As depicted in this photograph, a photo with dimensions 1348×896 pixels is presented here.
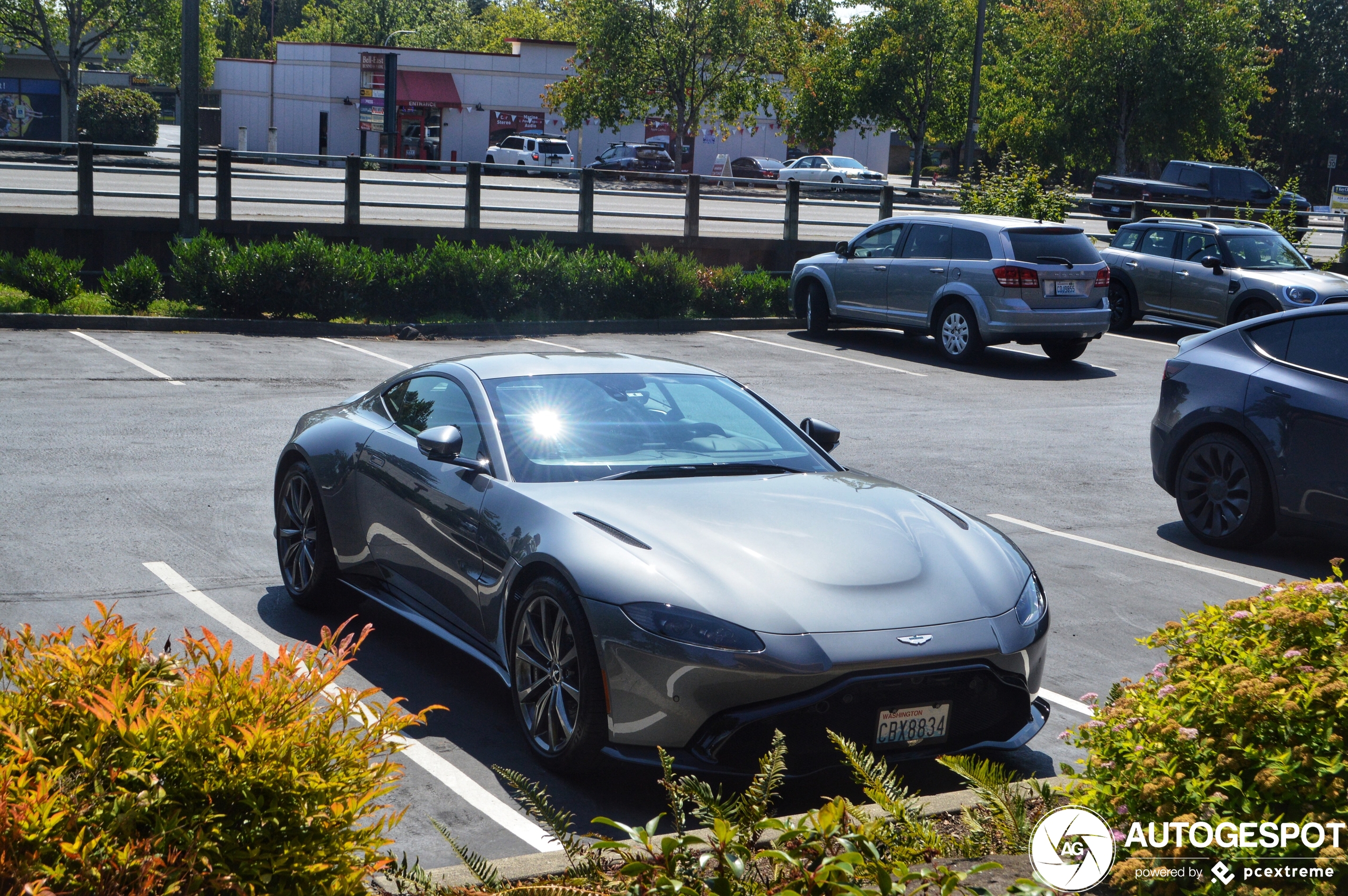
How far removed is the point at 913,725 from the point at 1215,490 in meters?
4.87

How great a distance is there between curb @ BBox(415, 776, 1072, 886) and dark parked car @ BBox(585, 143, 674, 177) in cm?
5083

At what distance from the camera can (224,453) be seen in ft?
33.0

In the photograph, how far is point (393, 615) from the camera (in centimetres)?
638

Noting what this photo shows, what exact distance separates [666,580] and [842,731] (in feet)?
2.44

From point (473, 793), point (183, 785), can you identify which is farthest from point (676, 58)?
point (183, 785)

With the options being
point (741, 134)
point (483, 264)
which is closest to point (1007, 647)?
point (483, 264)

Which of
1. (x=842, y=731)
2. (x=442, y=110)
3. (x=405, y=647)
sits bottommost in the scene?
(x=405, y=647)

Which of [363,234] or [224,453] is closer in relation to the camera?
[224,453]

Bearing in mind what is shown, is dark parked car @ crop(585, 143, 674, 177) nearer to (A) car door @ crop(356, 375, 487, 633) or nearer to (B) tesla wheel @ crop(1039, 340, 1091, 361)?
(B) tesla wheel @ crop(1039, 340, 1091, 361)

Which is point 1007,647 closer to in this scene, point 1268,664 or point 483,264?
point 1268,664

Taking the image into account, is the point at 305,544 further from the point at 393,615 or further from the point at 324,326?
the point at 324,326

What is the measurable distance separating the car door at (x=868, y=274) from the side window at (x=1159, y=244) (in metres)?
4.85

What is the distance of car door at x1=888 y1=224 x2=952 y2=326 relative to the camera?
17438 millimetres

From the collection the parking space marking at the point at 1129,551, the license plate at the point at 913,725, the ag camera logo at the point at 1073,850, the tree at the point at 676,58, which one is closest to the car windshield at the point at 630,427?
the license plate at the point at 913,725
